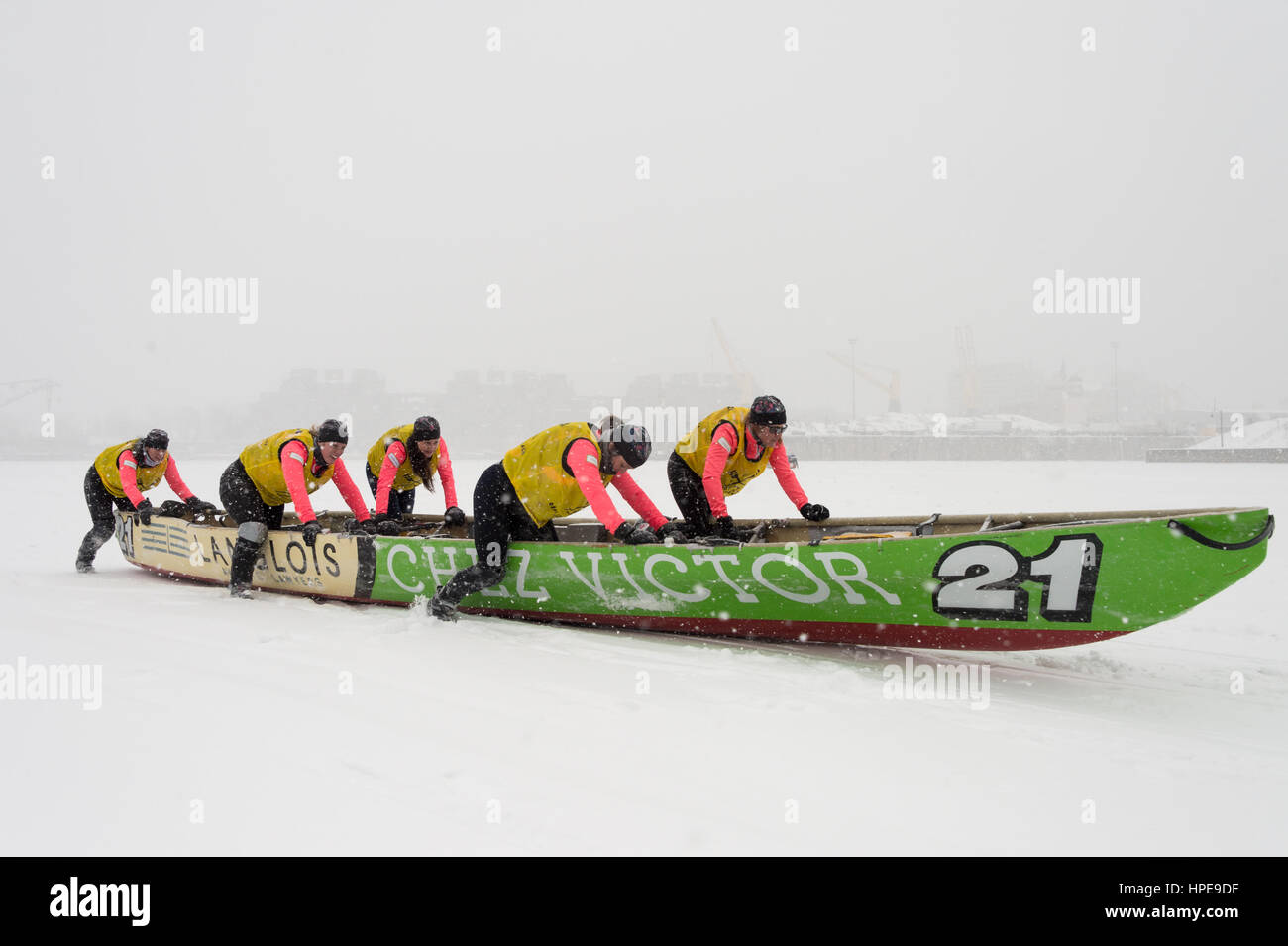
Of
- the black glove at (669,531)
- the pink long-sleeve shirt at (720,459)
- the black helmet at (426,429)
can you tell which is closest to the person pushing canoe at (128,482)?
the black helmet at (426,429)

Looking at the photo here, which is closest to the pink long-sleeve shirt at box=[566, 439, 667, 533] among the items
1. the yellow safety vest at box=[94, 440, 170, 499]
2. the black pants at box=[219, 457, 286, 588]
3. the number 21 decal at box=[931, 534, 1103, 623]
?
the number 21 decal at box=[931, 534, 1103, 623]

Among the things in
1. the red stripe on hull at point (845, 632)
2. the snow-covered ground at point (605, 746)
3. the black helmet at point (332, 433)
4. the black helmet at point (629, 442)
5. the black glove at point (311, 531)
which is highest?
the black helmet at point (332, 433)

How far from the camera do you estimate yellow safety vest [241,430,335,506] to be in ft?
20.7

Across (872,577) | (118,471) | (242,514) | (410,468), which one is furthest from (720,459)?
(118,471)

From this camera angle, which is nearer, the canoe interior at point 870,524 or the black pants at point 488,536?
the canoe interior at point 870,524

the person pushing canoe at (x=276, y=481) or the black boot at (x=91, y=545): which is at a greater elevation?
the person pushing canoe at (x=276, y=481)

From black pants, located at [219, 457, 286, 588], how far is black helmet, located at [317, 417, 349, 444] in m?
0.91

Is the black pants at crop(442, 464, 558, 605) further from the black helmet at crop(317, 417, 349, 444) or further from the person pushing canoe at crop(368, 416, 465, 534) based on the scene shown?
the black helmet at crop(317, 417, 349, 444)

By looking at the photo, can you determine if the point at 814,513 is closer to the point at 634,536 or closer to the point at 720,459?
the point at 720,459

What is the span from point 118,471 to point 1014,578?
831 cm

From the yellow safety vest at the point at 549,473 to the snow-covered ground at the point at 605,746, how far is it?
858mm

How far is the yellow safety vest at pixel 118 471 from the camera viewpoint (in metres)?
7.92

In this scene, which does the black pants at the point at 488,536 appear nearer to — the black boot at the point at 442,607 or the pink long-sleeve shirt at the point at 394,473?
the black boot at the point at 442,607

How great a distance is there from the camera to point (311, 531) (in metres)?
6.18
